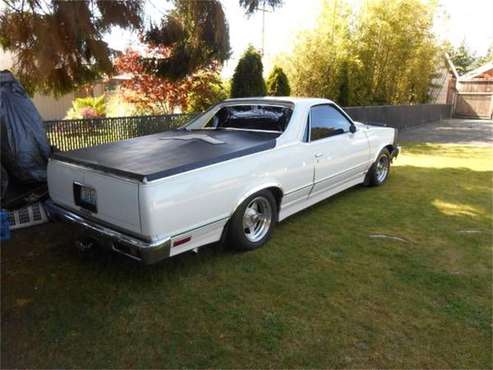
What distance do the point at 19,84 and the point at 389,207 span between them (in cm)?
483

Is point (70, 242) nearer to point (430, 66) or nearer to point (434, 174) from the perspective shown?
point (434, 174)

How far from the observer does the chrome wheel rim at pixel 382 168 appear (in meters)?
6.19

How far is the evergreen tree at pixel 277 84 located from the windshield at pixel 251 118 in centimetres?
588

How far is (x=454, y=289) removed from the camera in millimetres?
3115

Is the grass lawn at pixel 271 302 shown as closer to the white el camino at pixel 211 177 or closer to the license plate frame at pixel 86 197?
the white el camino at pixel 211 177

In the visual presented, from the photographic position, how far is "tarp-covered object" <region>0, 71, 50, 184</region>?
13.8ft

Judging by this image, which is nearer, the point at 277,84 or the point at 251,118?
the point at 251,118

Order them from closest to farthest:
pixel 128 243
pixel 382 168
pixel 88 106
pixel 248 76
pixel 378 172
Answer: pixel 128 243, pixel 378 172, pixel 382 168, pixel 248 76, pixel 88 106

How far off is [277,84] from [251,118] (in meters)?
6.33

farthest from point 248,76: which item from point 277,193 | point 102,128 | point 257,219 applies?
point 257,219

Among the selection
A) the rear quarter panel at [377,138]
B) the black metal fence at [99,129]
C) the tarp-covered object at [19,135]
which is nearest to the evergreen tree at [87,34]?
the tarp-covered object at [19,135]

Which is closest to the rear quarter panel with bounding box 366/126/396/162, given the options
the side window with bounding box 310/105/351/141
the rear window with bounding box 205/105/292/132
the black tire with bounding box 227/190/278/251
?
the side window with bounding box 310/105/351/141

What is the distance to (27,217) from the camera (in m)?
4.34

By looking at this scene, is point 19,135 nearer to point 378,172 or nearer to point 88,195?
point 88,195
